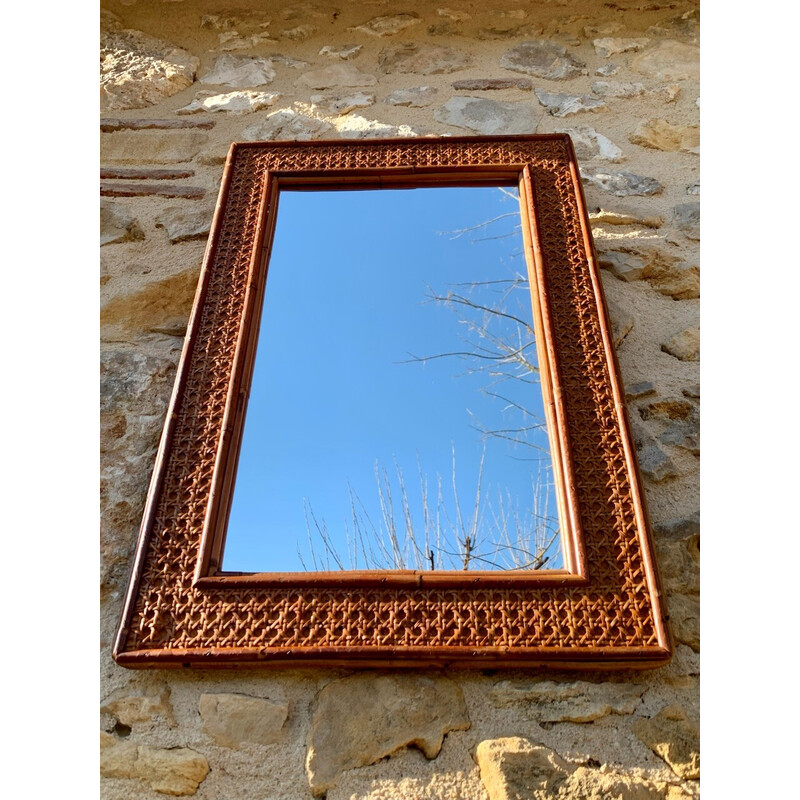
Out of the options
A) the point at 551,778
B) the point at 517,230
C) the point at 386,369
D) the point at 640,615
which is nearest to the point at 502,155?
the point at 517,230

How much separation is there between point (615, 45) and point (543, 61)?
0.24m

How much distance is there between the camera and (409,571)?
1.27m

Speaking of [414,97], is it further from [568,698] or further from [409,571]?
[568,698]

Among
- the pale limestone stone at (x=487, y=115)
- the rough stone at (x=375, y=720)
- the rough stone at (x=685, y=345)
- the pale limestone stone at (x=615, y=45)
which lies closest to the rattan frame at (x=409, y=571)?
the rough stone at (x=375, y=720)

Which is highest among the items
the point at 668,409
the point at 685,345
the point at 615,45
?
the point at 615,45

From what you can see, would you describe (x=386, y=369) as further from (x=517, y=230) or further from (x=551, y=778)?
(x=551, y=778)

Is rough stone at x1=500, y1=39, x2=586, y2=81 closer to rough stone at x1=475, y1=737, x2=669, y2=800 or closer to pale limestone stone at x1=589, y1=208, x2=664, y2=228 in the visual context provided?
pale limestone stone at x1=589, y1=208, x2=664, y2=228

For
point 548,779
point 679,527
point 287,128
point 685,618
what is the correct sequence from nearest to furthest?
1. point 548,779
2. point 685,618
3. point 679,527
4. point 287,128

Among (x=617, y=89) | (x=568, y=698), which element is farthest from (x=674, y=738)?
(x=617, y=89)

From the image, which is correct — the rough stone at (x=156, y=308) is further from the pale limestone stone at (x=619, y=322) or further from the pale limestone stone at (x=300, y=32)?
the pale limestone stone at (x=300, y=32)

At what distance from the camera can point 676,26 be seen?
238 centimetres

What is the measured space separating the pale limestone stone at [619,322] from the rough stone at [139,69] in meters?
1.52

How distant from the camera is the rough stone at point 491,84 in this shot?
7.28ft

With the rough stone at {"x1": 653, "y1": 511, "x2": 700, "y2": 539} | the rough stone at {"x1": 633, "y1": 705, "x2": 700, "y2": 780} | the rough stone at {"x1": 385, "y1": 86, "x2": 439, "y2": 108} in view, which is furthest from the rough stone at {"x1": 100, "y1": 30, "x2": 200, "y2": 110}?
the rough stone at {"x1": 633, "y1": 705, "x2": 700, "y2": 780}
